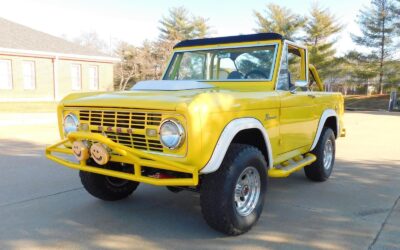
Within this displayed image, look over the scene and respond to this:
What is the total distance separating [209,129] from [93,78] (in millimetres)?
24790

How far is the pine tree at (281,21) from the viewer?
3541 centimetres

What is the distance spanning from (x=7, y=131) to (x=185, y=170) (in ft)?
31.2

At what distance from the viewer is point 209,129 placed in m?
3.18

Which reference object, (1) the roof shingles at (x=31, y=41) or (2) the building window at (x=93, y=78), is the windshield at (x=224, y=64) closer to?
(1) the roof shingles at (x=31, y=41)

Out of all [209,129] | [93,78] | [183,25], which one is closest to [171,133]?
[209,129]

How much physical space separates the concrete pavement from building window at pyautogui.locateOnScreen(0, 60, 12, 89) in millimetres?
17781

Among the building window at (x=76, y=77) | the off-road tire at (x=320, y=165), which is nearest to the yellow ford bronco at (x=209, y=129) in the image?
the off-road tire at (x=320, y=165)

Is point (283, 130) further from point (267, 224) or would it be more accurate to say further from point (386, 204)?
point (386, 204)

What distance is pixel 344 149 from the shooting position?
28.8 feet

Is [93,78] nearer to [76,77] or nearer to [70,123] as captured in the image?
[76,77]

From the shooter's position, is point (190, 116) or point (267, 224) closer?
point (190, 116)

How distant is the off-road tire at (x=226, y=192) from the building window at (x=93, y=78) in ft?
79.9

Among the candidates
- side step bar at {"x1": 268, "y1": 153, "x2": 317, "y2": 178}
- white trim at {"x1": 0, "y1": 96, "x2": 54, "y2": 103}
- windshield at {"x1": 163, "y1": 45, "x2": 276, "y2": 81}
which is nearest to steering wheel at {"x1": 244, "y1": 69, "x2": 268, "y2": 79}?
windshield at {"x1": 163, "y1": 45, "x2": 276, "y2": 81}

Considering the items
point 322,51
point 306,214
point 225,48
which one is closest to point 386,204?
point 306,214
